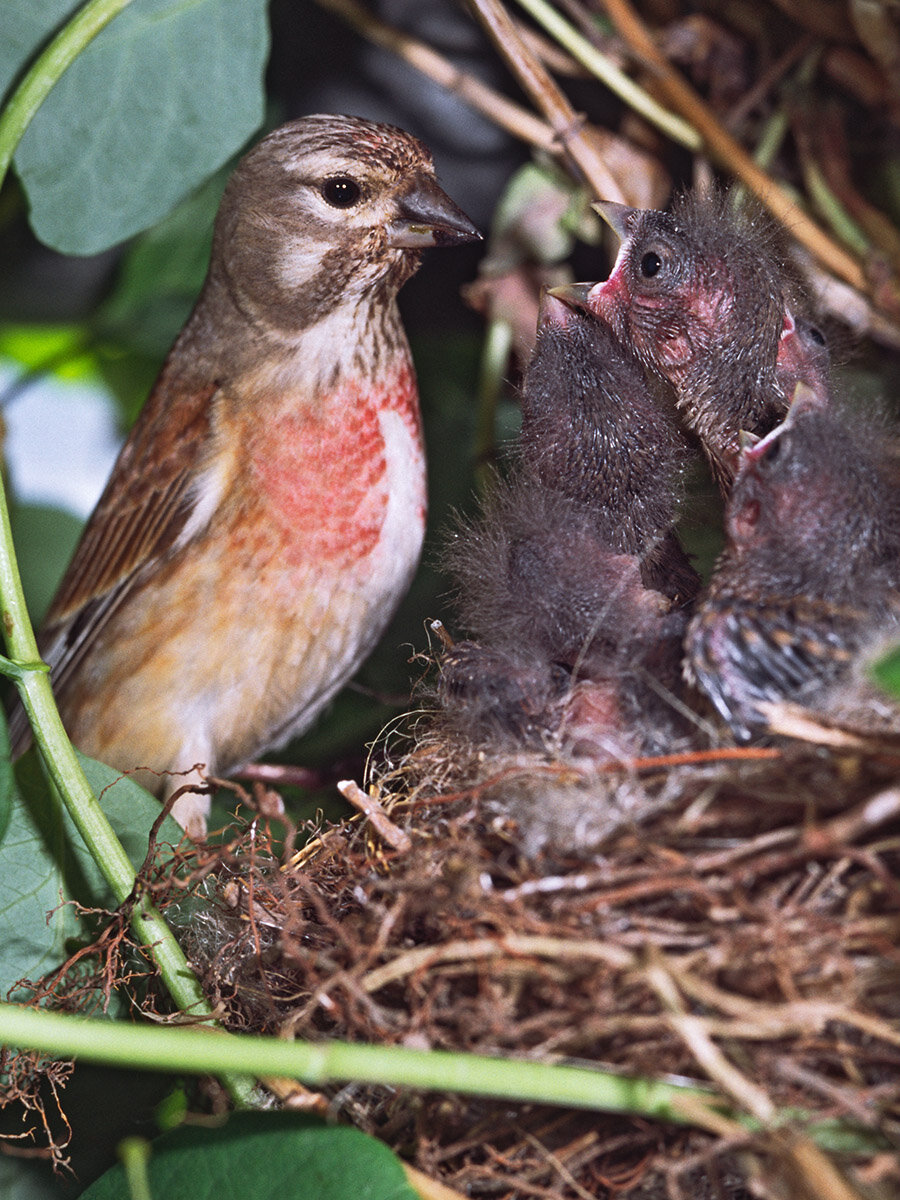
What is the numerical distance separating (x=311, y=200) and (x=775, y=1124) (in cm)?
138

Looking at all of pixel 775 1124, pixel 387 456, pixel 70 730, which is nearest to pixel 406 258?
pixel 387 456

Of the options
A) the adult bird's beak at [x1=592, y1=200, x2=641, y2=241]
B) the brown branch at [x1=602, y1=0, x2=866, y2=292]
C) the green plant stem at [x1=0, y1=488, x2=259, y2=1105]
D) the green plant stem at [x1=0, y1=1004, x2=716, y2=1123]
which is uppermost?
the brown branch at [x1=602, y1=0, x2=866, y2=292]

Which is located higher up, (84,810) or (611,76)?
(611,76)

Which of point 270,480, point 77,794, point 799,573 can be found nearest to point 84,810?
point 77,794

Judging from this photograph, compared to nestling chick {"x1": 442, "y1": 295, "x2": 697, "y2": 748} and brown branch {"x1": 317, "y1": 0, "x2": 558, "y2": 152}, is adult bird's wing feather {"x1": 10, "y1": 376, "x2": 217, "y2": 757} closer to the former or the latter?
nestling chick {"x1": 442, "y1": 295, "x2": 697, "y2": 748}

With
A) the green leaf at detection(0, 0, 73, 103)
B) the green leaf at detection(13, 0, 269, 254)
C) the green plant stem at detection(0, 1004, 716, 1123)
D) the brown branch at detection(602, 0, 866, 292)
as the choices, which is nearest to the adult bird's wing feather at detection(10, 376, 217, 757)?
the green leaf at detection(13, 0, 269, 254)

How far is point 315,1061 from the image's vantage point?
2.82 feet

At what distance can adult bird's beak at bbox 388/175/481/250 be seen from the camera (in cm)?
167

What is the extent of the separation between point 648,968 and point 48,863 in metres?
0.88

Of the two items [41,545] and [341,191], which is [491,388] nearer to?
[341,191]

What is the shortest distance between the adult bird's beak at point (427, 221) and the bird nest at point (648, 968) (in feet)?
2.81

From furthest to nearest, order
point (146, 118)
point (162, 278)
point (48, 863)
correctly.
→ point (162, 278) → point (146, 118) → point (48, 863)

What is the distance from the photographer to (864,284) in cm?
197

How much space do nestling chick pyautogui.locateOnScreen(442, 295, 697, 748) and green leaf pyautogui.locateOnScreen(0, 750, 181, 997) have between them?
18.6 inches
